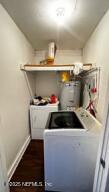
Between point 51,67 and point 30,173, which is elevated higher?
point 51,67

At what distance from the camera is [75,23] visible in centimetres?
198

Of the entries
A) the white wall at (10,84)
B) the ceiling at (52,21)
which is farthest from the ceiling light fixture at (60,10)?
the white wall at (10,84)

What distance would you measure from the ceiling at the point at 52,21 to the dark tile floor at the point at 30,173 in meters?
2.22

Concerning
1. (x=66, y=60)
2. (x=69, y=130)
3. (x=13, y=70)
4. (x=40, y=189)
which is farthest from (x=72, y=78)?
(x=40, y=189)

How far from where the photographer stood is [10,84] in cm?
180


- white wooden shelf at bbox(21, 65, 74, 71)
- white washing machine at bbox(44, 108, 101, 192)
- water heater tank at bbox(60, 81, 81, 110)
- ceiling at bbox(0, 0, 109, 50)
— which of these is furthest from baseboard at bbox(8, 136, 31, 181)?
ceiling at bbox(0, 0, 109, 50)

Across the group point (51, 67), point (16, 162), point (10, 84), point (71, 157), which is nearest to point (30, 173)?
point (16, 162)

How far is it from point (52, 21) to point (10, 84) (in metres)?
1.13

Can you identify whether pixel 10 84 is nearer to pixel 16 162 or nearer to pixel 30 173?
pixel 16 162

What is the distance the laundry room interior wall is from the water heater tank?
602mm

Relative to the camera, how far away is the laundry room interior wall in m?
3.36

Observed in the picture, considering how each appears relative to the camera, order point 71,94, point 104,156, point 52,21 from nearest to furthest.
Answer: point 104,156
point 52,21
point 71,94

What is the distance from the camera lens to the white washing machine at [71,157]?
138cm

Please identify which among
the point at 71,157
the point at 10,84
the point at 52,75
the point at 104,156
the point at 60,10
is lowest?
the point at 71,157
